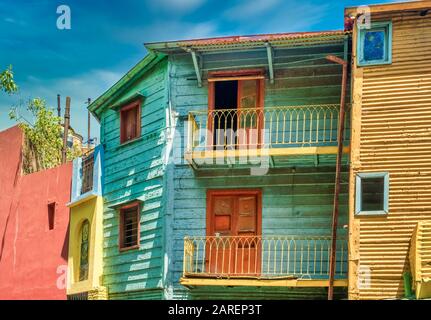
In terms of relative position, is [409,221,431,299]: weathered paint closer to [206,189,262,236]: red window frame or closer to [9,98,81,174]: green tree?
[206,189,262,236]: red window frame

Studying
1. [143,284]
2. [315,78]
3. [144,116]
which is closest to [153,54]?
[144,116]

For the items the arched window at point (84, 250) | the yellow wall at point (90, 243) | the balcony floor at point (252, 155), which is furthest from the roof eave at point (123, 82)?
the arched window at point (84, 250)

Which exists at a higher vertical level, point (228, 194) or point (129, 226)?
A: point (228, 194)

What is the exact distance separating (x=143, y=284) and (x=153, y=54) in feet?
19.1

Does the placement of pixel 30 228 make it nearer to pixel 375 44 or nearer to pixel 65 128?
pixel 65 128

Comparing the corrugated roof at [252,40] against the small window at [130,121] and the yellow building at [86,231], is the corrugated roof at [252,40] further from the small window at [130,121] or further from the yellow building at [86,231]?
the yellow building at [86,231]

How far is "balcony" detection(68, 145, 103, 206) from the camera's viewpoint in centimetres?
2197

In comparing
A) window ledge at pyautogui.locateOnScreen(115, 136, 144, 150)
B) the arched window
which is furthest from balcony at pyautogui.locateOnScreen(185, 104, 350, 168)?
the arched window

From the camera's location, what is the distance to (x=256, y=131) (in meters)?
19.0

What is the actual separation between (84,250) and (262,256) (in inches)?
263

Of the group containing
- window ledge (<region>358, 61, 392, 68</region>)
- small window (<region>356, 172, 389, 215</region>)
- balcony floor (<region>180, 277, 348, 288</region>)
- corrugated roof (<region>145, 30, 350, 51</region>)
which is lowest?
balcony floor (<region>180, 277, 348, 288</region>)

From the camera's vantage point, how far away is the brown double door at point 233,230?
18594 millimetres

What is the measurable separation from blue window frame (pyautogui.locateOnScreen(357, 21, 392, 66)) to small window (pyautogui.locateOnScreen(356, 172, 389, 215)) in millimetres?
2588

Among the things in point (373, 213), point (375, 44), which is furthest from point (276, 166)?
point (375, 44)
